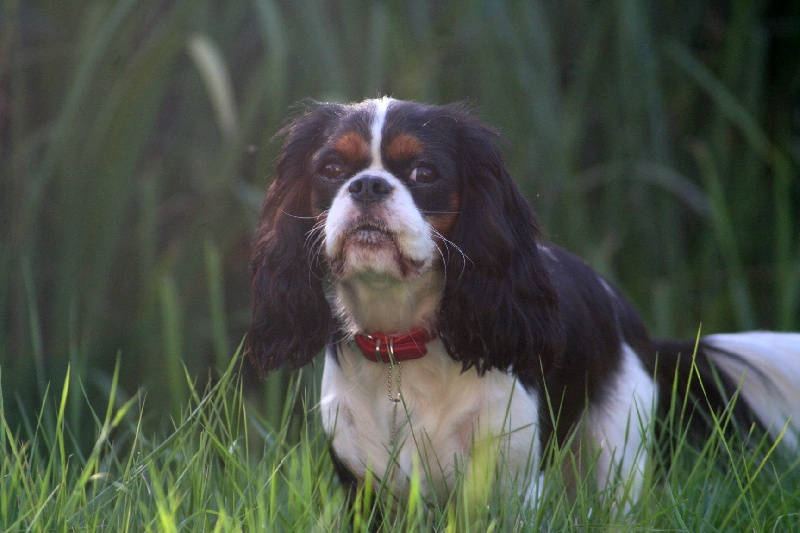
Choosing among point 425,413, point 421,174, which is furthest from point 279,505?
point 421,174

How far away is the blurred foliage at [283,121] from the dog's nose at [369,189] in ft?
3.64

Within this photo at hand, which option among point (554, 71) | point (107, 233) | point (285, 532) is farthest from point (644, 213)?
point (285, 532)

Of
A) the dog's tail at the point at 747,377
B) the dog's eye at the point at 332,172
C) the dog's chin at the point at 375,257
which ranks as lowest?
the dog's tail at the point at 747,377

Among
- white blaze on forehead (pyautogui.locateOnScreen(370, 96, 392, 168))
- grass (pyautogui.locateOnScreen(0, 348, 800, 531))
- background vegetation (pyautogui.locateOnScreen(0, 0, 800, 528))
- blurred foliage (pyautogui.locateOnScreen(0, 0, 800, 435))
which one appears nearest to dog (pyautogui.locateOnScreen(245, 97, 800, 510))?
white blaze on forehead (pyautogui.locateOnScreen(370, 96, 392, 168))

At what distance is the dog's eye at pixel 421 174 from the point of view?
2240 millimetres

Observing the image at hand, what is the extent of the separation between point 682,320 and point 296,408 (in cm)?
157

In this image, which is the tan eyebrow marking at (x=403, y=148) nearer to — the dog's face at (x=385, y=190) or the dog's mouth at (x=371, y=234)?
the dog's face at (x=385, y=190)

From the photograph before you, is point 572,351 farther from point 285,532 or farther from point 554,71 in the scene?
point 554,71

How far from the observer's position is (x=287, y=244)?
2.46 meters

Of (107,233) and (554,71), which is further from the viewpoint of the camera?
(554,71)

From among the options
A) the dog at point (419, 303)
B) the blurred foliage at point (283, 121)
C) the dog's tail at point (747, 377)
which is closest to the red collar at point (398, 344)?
the dog at point (419, 303)

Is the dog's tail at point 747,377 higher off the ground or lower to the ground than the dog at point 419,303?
lower

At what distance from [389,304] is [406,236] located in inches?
10.1

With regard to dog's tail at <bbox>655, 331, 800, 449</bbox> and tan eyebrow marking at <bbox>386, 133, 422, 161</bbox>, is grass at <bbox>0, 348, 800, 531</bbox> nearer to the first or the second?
tan eyebrow marking at <bbox>386, 133, 422, 161</bbox>
